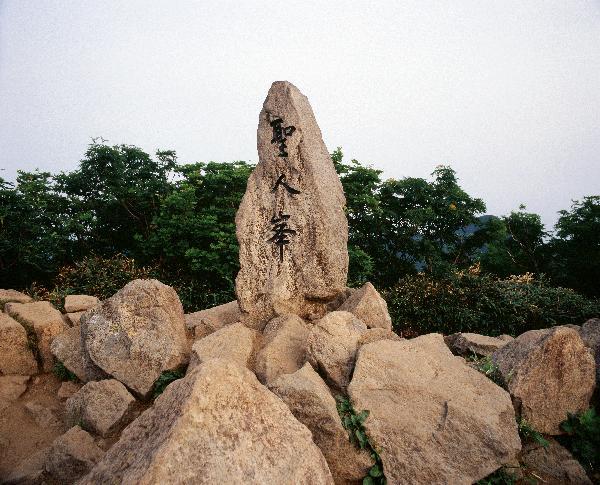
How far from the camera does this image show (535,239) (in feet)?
56.7

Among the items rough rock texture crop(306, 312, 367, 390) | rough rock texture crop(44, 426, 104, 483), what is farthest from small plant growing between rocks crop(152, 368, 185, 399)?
rough rock texture crop(306, 312, 367, 390)

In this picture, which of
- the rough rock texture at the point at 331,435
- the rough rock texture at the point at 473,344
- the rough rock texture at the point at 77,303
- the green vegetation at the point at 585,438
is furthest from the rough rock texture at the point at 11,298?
the green vegetation at the point at 585,438

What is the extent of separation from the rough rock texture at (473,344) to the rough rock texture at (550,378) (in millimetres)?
1669

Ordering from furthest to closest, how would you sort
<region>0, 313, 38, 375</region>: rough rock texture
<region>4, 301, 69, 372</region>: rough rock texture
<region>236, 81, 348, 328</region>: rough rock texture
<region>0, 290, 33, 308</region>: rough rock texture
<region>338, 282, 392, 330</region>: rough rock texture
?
<region>0, 290, 33, 308</region>: rough rock texture → <region>236, 81, 348, 328</region>: rough rock texture → <region>4, 301, 69, 372</region>: rough rock texture → <region>0, 313, 38, 375</region>: rough rock texture → <region>338, 282, 392, 330</region>: rough rock texture

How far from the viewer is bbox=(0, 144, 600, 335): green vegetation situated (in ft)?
33.5

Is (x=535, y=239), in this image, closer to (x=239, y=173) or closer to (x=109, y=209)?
(x=239, y=173)

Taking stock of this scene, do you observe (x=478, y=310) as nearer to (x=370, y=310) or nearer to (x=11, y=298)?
(x=370, y=310)

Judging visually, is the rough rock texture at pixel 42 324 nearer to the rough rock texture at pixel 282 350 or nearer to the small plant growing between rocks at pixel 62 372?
the small plant growing between rocks at pixel 62 372

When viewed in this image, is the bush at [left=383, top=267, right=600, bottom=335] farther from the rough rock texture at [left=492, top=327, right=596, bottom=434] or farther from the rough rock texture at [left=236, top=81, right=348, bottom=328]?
the rough rock texture at [left=492, top=327, right=596, bottom=434]

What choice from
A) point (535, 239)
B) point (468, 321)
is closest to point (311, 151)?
point (468, 321)

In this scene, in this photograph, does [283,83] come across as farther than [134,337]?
Yes

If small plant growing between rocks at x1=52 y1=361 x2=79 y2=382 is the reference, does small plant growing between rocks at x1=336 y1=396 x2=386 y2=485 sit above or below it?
above

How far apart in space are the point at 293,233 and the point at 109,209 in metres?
10.4

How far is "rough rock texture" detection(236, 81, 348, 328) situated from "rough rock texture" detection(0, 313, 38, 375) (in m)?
3.82
